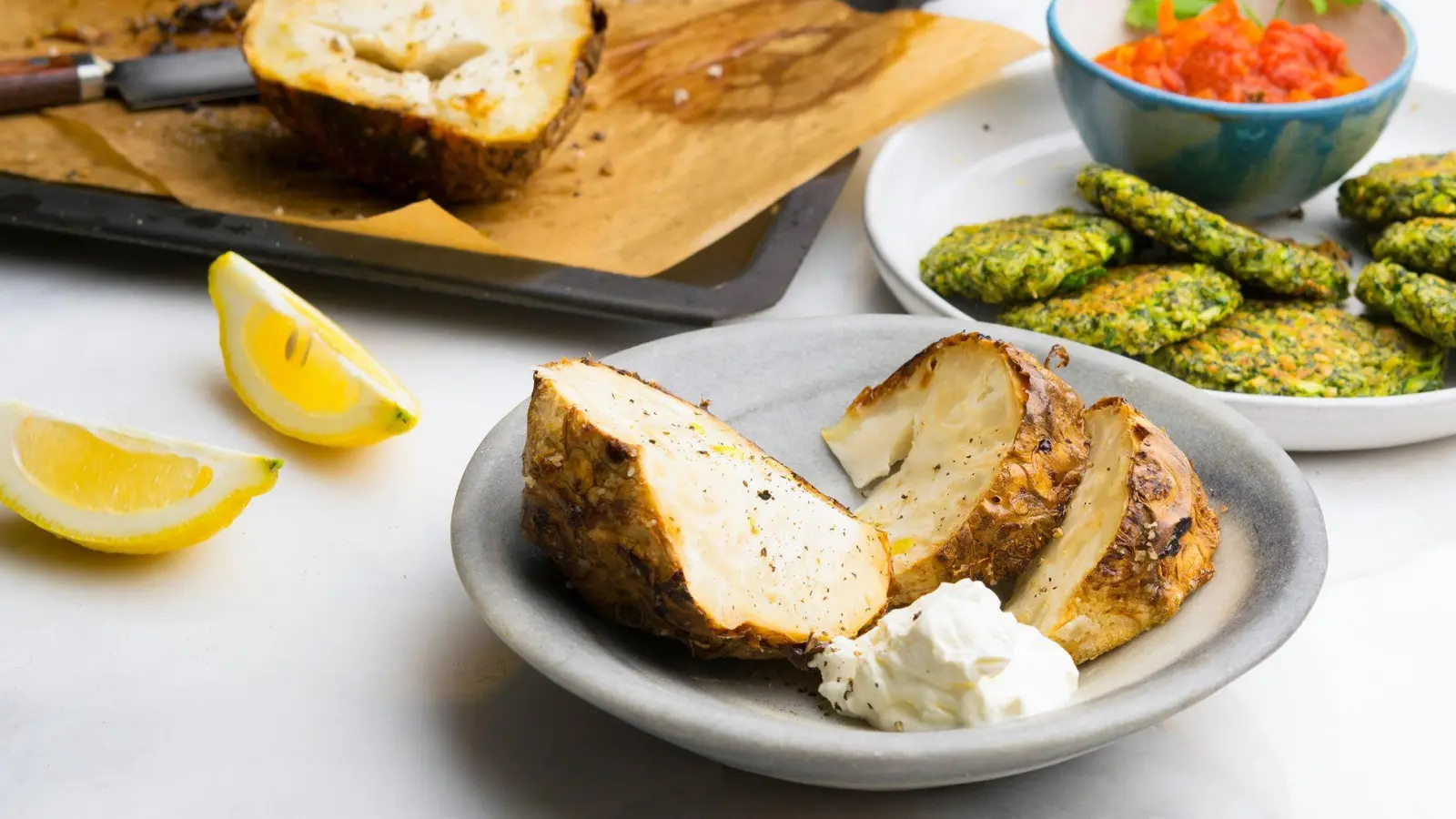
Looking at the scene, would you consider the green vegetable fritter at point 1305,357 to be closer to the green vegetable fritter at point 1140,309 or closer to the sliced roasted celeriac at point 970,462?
the green vegetable fritter at point 1140,309

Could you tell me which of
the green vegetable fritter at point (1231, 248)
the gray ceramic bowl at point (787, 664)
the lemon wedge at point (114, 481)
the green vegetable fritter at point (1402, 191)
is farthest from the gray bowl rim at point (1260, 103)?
the lemon wedge at point (114, 481)

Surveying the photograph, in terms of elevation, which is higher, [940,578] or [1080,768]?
[940,578]

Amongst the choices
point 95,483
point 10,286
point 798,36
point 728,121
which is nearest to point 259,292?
point 95,483

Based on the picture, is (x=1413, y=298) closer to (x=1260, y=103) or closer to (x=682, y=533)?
(x=1260, y=103)

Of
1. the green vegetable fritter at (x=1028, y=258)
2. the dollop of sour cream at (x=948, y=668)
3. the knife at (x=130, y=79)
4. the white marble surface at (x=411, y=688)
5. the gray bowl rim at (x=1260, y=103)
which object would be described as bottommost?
the white marble surface at (x=411, y=688)

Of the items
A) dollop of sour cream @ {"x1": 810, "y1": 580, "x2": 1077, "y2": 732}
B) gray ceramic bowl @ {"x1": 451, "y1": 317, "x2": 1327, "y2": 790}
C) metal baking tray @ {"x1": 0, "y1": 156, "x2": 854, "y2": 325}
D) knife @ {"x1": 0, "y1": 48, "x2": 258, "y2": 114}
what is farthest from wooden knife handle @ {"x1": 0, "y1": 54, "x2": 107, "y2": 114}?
dollop of sour cream @ {"x1": 810, "y1": 580, "x2": 1077, "y2": 732}

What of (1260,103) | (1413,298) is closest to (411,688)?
(1413,298)

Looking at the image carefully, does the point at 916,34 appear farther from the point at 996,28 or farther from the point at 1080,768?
the point at 1080,768

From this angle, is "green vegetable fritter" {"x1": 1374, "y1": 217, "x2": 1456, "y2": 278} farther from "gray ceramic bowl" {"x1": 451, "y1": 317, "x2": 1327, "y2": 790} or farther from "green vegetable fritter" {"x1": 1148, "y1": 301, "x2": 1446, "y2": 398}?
"gray ceramic bowl" {"x1": 451, "y1": 317, "x2": 1327, "y2": 790}
